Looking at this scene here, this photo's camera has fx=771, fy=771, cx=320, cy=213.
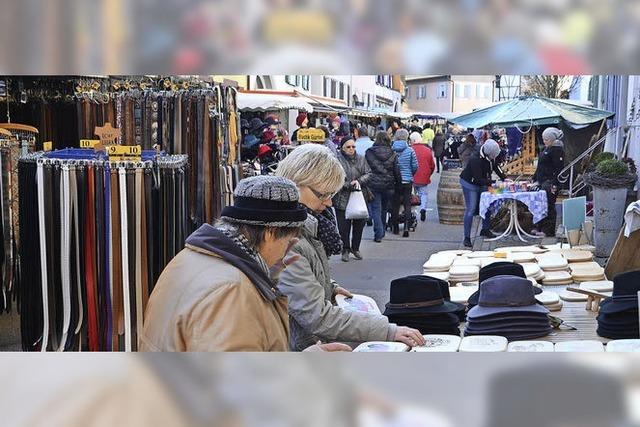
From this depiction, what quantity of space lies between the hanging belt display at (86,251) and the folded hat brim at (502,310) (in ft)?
3.95

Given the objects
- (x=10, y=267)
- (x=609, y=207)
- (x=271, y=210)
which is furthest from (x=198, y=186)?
(x=609, y=207)

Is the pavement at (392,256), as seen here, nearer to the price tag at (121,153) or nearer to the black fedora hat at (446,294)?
the black fedora hat at (446,294)

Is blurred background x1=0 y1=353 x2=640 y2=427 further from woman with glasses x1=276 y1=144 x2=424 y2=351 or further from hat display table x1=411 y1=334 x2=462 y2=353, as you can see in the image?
hat display table x1=411 y1=334 x2=462 y2=353

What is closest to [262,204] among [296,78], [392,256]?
[296,78]

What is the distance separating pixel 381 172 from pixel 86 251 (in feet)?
17.2

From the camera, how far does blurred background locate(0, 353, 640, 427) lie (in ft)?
4.13

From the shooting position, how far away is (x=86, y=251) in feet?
9.40

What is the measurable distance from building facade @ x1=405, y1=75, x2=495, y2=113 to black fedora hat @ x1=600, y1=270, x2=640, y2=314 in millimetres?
849

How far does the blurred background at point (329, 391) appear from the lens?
4.13ft

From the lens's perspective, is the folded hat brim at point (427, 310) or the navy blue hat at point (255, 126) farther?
the navy blue hat at point (255, 126)

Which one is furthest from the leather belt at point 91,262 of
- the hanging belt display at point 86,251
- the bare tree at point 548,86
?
the bare tree at point 548,86
